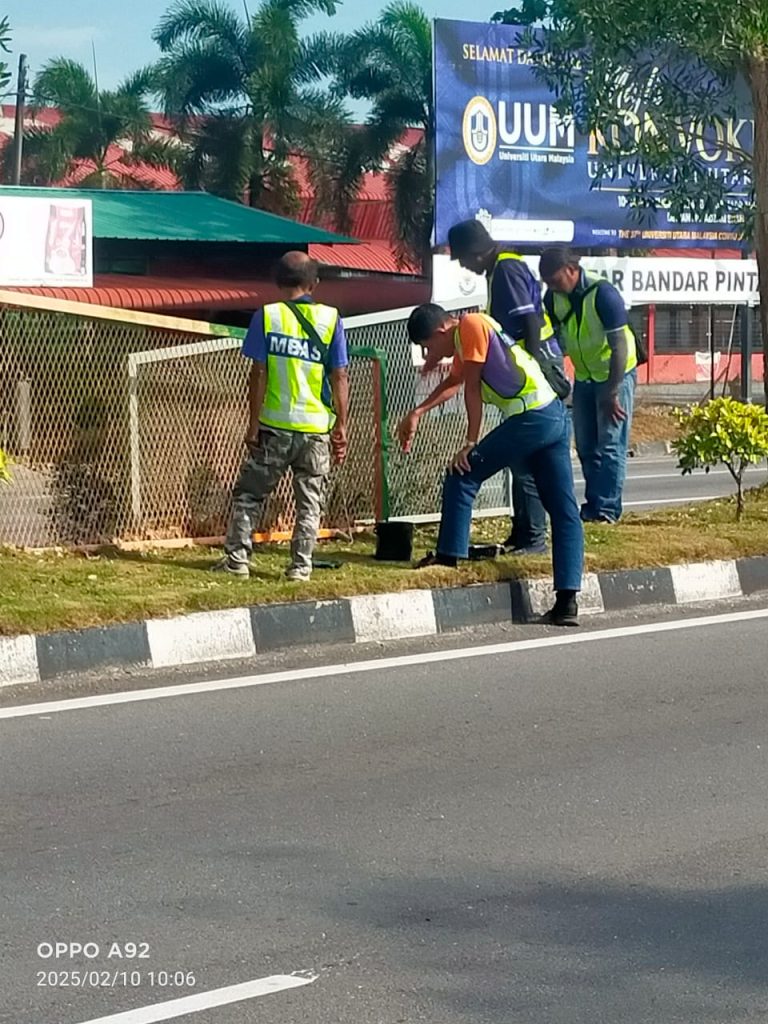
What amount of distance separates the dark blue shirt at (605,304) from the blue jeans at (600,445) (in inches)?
14.9

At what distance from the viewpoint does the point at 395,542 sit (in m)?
9.51

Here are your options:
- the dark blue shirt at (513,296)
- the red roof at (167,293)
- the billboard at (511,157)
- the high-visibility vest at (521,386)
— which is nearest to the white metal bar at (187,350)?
the dark blue shirt at (513,296)

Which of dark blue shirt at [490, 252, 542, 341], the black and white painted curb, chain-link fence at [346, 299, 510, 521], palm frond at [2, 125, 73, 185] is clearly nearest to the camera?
the black and white painted curb

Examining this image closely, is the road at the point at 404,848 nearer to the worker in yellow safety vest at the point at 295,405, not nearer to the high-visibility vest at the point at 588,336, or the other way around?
the worker in yellow safety vest at the point at 295,405

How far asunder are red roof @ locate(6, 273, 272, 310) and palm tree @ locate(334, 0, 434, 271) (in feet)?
18.9

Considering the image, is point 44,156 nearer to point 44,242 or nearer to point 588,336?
point 44,242

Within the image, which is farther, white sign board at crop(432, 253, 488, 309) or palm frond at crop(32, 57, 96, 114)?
palm frond at crop(32, 57, 96, 114)

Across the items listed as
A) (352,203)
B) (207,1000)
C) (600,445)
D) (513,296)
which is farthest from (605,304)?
(352,203)

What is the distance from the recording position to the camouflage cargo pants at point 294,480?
8844 millimetres

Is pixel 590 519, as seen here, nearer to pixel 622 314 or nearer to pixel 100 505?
pixel 622 314

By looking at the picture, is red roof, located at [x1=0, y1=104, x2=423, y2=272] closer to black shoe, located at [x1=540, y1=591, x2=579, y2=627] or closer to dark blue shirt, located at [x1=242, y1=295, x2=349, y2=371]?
dark blue shirt, located at [x1=242, y1=295, x2=349, y2=371]

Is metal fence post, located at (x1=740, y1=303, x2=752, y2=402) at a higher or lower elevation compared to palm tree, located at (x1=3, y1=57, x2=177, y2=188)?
lower

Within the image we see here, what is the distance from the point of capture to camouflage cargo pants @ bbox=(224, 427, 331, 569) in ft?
29.0

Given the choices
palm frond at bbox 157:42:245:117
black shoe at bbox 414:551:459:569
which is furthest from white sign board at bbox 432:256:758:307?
black shoe at bbox 414:551:459:569
